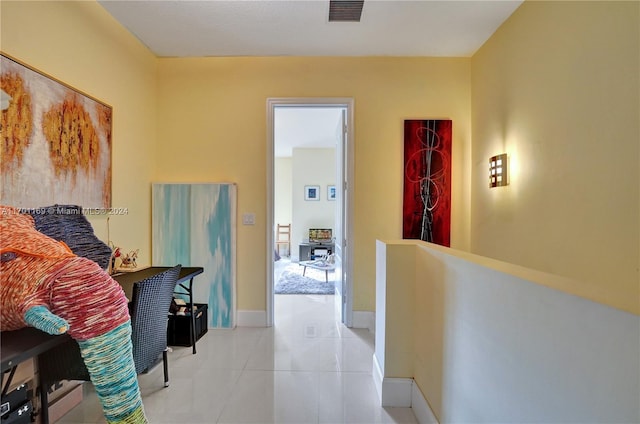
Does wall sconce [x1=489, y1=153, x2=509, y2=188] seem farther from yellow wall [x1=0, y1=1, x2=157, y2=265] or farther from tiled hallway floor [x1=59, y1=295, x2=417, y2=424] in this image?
yellow wall [x1=0, y1=1, x2=157, y2=265]

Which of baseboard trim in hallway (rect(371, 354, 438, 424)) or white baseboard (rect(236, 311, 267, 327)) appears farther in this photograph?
white baseboard (rect(236, 311, 267, 327))

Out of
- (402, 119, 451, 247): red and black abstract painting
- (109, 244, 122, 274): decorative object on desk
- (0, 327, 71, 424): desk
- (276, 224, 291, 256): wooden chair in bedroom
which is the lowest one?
(276, 224, 291, 256): wooden chair in bedroom

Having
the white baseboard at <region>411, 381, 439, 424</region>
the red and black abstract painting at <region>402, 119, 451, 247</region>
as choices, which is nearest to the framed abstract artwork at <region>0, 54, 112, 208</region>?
the white baseboard at <region>411, 381, 439, 424</region>

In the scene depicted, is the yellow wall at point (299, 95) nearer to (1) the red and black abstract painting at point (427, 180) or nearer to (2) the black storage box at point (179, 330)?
(1) the red and black abstract painting at point (427, 180)

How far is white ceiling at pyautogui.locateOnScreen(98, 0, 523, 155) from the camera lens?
2123 mm

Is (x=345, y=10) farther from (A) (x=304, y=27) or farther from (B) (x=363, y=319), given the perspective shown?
(B) (x=363, y=319)

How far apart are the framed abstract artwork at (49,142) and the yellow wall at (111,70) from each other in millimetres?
108

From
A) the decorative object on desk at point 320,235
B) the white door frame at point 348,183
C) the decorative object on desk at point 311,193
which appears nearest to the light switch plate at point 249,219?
the white door frame at point 348,183

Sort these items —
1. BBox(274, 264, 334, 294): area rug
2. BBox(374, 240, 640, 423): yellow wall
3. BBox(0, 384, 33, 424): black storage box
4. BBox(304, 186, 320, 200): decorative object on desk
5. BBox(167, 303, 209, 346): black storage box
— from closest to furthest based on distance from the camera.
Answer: BBox(374, 240, 640, 423): yellow wall
BBox(0, 384, 33, 424): black storage box
BBox(167, 303, 209, 346): black storage box
BBox(274, 264, 334, 294): area rug
BBox(304, 186, 320, 200): decorative object on desk

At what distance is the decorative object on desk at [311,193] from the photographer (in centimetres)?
684

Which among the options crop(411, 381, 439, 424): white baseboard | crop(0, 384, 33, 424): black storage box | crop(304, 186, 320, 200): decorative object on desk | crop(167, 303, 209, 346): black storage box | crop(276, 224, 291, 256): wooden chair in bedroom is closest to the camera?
crop(0, 384, 33, 424): black storage box

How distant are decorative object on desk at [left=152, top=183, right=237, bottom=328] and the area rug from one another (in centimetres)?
132

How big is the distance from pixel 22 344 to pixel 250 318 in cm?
207

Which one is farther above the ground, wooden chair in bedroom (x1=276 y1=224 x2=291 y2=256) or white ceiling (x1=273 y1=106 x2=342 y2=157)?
white ceiling (x1=273 y1=106 x2=342 y2=157)
